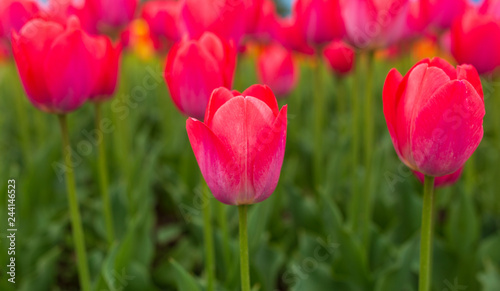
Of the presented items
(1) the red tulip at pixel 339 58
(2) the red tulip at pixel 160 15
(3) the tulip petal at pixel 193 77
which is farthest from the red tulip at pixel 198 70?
(1) the red tulip at pixel 339 58

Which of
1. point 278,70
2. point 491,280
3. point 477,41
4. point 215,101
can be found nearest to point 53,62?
point 215,101

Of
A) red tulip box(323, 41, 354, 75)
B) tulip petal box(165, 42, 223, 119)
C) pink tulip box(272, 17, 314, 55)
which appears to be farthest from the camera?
red tulip box(323, 41, 354, 75)

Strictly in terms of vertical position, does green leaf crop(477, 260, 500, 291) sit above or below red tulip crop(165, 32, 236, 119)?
below

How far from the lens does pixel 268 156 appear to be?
760 mm

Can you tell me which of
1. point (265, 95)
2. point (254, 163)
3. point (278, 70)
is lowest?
point (254, 163)

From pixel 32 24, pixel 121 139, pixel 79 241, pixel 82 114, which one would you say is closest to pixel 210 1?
pixel 32 24

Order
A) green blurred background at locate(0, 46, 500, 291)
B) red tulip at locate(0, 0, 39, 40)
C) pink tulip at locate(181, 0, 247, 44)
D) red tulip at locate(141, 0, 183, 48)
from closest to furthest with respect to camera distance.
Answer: pink tulip at locate(181, 0, 247, 44) → green blurred background at locate(0, 46, 500, 291) → red tulip at locate(0, 0, 39, 40) → red tulip at locate(141, 0, 183, 48)

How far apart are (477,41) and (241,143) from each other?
90cm

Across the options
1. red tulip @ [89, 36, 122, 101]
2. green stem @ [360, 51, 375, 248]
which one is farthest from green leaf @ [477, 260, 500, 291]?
red tulip @ [89, 36, 122, 101]

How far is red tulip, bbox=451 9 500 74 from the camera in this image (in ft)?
4.39

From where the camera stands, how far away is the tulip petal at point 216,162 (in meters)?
0.75

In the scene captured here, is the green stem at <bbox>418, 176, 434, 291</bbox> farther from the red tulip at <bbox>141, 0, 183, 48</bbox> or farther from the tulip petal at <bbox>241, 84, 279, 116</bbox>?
the red tulip at <bbox>141, 0, 183, 48</bbox>

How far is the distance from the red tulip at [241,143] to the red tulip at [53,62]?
0.51 m

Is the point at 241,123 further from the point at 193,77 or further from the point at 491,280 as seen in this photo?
the point at 491,280
